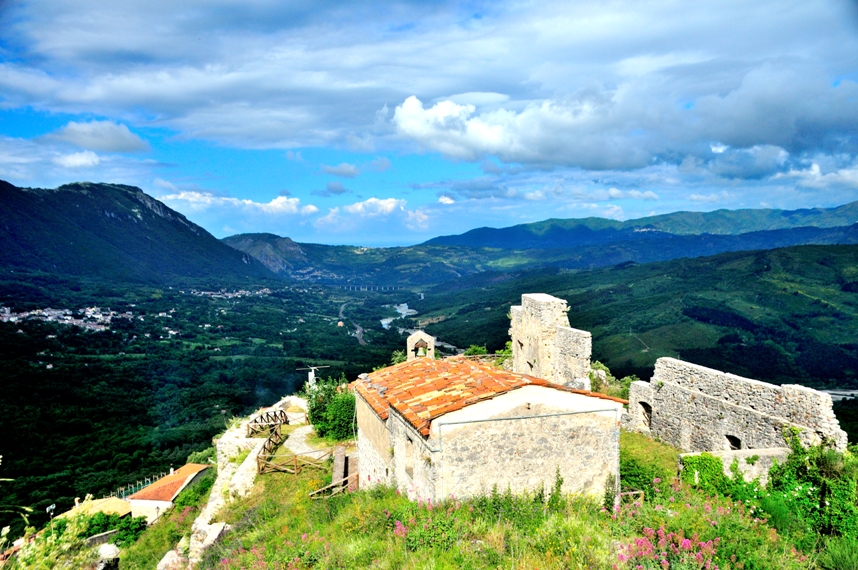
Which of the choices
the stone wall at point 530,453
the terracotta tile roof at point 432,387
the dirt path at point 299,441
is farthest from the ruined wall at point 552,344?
the dirt path at point 299,441

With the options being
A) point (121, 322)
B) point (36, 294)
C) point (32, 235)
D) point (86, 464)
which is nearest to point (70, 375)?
point (86, 464)

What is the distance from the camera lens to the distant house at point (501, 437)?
8703 mm

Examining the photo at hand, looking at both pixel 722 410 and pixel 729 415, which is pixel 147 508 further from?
pixel 729 415

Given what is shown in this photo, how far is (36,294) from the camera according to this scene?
11450 centimetres

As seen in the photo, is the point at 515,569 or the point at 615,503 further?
the point at 615,503

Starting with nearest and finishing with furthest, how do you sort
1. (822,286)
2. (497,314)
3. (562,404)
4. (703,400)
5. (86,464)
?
(562,404) < (703,400) < (86,464) < (822,286) < (497,314)

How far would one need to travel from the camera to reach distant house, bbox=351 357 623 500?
28.6ft

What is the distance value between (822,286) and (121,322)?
164 meters

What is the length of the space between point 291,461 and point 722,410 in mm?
12919

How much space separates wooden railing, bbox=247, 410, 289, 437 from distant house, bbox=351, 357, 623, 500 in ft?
35.8

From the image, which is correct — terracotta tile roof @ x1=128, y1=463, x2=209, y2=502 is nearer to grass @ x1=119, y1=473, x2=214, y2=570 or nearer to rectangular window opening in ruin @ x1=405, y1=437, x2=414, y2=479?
grass @ x1=119, y1=473, x2=214, y2=570

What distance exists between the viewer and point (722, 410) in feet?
45.8

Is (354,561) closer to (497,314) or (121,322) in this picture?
(121,322)

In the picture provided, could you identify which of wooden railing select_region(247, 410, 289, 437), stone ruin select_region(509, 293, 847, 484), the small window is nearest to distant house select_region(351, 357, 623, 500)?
stone ruin select_region(509, 293, 847, 484)
